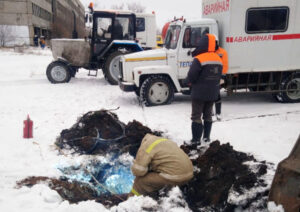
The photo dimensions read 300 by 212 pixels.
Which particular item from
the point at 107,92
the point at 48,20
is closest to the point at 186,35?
the point at 107,92

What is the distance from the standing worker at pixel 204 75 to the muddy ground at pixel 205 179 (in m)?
0.72

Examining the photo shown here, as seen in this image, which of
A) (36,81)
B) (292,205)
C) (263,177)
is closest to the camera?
(292,205)

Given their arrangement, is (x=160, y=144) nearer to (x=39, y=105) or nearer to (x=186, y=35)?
(x=186, y=35)

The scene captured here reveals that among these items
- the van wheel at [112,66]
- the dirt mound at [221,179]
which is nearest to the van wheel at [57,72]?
the van wheel at [112,66]

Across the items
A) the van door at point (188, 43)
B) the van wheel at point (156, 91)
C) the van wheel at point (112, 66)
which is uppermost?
the van door at point (188, 43)

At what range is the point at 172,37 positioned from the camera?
8336mm

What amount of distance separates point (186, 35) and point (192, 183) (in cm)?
492

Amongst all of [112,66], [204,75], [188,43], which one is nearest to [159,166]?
[204,75]

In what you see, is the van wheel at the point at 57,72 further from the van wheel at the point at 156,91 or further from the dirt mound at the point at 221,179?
the dirt mound at the point at 221,179

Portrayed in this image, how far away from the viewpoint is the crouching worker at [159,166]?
346cm

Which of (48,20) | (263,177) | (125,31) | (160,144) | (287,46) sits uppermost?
(48,20)

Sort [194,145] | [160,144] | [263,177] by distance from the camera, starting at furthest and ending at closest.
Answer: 1. [194,145]
2. [263,177]
3. [160,144]

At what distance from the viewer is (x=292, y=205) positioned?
2.63 metres

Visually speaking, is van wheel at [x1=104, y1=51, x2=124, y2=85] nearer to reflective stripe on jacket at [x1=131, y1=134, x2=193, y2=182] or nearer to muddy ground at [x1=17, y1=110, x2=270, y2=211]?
muddy ground at [x1=17, y1=110, x2=270, y2=211]
